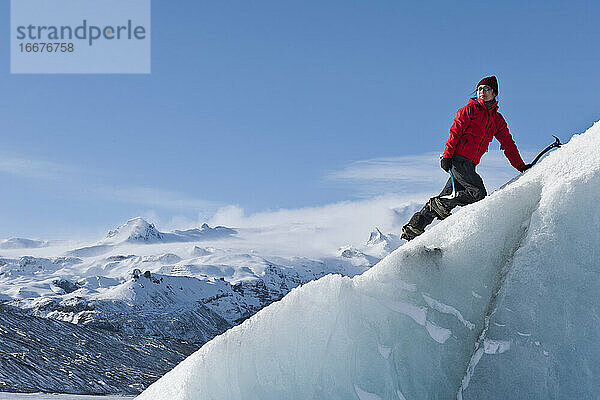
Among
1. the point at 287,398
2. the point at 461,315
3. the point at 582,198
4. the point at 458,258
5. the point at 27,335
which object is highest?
the point at 582,198

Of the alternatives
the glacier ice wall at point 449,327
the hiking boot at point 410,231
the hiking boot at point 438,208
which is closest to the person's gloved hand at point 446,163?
the hiking boot at point 438,208

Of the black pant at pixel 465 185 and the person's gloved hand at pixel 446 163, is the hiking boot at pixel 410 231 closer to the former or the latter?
the black pant at pixel 465 185

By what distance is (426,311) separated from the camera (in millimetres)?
5453

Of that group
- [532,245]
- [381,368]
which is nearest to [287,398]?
[381,368]

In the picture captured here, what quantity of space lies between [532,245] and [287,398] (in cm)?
250

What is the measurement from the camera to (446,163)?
8.18 metres

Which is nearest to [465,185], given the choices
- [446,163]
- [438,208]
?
[446,163]

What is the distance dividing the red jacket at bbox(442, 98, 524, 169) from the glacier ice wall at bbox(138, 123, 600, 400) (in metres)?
2.52

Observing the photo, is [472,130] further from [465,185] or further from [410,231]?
[410,231]

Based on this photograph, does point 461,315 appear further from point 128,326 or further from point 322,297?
point 128,326

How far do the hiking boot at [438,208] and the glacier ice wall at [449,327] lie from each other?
2567 mm

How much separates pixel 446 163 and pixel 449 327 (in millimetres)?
3198

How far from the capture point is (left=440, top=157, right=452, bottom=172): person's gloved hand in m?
8.16

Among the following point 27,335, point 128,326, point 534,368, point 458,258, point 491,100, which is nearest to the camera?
point 534,368
